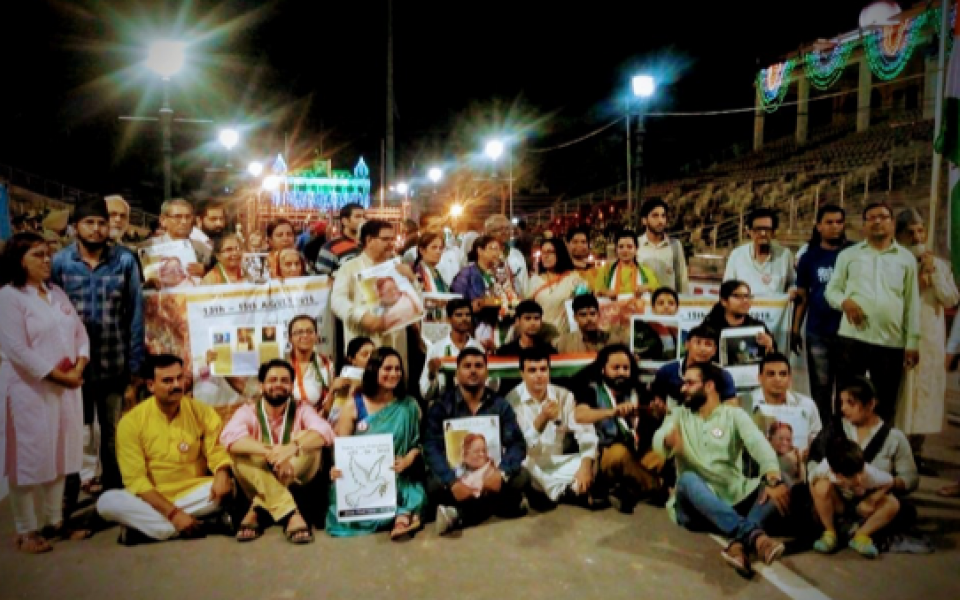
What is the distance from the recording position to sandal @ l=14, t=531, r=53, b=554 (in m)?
4.61

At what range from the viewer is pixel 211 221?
7.09 meters

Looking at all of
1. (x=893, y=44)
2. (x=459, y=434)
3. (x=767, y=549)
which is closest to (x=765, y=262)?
(x=767, y=549)

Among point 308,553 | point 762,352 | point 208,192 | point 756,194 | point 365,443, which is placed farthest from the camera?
point 208,192

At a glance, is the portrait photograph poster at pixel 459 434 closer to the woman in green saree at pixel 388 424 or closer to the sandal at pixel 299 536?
the woman in green saree at pixel 388 424

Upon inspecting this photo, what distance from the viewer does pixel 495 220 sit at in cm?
730

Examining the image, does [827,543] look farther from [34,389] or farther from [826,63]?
[826,63]

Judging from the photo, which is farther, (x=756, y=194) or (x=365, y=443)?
(x=756, y=194)

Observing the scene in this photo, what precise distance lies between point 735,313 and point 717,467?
135 cm

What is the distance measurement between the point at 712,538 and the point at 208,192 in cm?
2824

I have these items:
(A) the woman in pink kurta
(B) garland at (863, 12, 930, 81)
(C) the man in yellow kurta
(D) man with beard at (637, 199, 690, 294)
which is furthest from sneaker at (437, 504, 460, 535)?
(B) garland at (863, 12, 930, 81)

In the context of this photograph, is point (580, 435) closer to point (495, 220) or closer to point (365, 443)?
point (365, 443)

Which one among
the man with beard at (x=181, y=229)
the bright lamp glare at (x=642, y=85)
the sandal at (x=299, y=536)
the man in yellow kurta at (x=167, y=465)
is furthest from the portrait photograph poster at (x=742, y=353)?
the bright lamp glare at (x=642, y=85)

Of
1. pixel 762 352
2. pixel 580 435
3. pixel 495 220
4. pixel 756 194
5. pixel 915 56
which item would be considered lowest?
pixel 580 435

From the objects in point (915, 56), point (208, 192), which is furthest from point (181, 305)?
point (915, 56)
